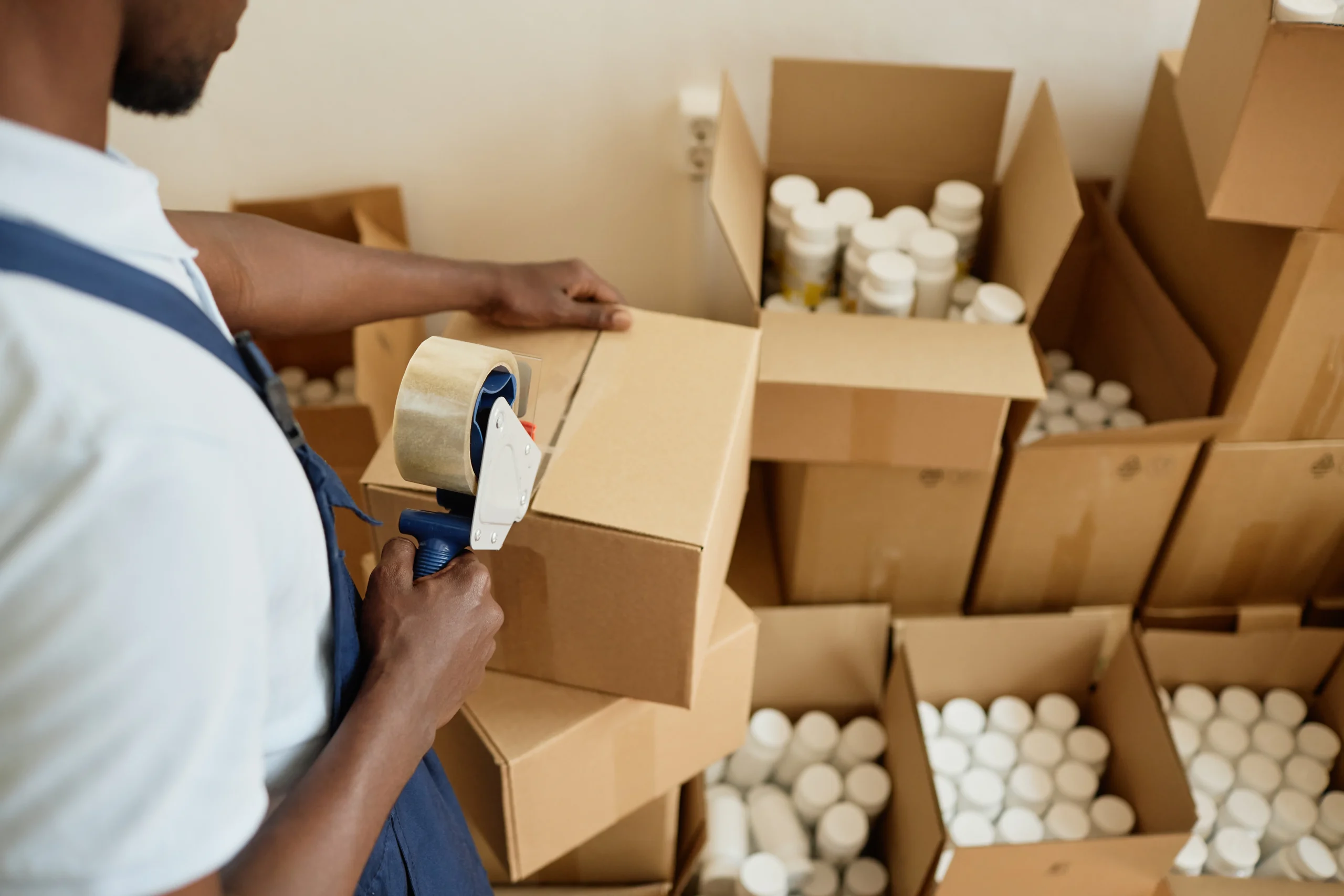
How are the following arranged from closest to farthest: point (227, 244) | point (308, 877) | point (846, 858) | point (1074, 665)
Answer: point (308, 877), point (227, 244), point (846, 858), point (1074, 665)

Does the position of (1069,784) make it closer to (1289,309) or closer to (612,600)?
(1289,309)

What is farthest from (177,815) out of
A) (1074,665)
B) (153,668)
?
(1074,665)

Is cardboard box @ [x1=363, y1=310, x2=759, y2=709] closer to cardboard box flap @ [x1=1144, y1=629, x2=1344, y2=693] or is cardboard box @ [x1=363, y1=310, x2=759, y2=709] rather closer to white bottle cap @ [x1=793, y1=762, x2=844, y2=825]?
white bottle cap @ [x1=793, y1=762, x2=844, y2=825]

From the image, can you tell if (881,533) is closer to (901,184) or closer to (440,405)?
(901,184)

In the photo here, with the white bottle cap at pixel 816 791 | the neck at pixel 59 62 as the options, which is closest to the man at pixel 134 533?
the neck at pixel 59 62

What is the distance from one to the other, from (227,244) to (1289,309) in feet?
3.72

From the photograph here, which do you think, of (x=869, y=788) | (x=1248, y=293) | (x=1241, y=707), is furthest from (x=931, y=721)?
(x=1248, y=293)

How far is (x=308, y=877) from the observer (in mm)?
473

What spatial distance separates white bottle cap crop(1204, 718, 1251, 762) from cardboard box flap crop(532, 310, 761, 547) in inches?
37.7

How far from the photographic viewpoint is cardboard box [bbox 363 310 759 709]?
772mm

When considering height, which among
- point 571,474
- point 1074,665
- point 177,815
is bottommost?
point 1074,665

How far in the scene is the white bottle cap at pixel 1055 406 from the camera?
1423mm

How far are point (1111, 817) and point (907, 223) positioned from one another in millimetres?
846

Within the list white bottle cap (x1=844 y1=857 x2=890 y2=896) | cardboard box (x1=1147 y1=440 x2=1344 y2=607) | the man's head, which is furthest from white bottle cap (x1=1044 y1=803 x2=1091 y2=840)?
the man's head
